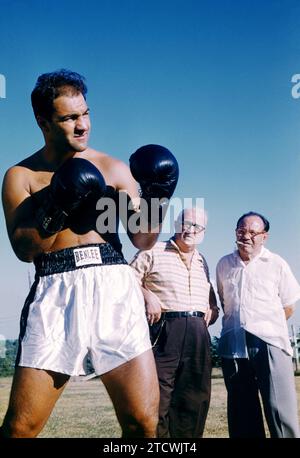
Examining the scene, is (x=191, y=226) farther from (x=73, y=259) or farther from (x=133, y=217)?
(x=73, y=259)

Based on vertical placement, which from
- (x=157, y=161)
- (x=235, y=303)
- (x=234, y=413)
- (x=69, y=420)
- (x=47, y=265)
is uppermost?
(x=157, y=161)

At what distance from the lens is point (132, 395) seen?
238cm

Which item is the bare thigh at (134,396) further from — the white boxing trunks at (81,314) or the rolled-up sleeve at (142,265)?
the rolled-up sleeve at (142,265)

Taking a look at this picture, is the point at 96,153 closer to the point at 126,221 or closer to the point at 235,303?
the point at 126,221

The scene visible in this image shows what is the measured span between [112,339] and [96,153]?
913 millimetres

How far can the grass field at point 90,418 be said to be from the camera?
5246 mm

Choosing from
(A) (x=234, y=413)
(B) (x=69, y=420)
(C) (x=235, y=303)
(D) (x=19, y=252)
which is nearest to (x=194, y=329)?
(C) (x=235, y=303)

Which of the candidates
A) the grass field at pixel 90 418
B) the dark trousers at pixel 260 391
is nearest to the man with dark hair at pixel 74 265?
the dark trousers at pixel 260 391

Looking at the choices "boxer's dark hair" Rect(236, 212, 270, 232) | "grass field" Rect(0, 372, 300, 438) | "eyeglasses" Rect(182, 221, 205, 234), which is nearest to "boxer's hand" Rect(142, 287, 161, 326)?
"eyeglasses" Rect(182, 221, 205, 234)

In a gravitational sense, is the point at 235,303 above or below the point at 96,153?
below

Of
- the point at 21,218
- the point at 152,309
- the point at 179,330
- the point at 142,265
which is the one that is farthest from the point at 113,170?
the point at 179,330

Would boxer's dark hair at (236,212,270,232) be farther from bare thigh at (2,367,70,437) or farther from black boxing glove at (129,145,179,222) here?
bare thigh at (2,367,70,437)

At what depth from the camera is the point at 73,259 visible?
2553mm

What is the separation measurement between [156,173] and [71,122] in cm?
43
